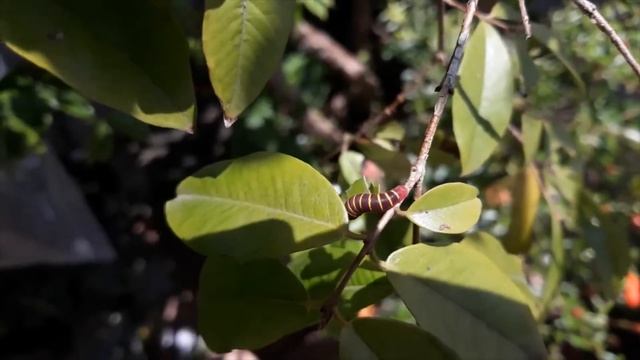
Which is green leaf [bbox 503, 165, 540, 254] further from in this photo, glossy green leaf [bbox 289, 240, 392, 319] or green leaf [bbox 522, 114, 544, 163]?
glossy green leaf [bbox 289, 240, 392, 319]

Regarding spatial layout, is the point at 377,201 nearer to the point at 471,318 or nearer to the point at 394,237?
the point at 471,318

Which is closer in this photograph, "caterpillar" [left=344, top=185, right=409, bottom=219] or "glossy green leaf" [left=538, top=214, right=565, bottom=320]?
"caterpillar" [left=344, top=185, right=409, bottom=219]

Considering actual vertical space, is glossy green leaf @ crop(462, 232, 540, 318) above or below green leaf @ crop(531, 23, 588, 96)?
below

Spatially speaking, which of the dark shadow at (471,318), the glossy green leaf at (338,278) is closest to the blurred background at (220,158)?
the glossy green leaf at (338,278)

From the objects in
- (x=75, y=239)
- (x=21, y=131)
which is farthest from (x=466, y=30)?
(x=75, y=239)

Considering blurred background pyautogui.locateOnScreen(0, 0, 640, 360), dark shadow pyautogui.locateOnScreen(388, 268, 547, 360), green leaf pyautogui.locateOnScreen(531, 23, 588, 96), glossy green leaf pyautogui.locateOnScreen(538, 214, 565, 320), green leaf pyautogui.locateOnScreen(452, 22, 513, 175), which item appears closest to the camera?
dark shadow pyautogui.locateOnScreen(388, 268, 547, 360)

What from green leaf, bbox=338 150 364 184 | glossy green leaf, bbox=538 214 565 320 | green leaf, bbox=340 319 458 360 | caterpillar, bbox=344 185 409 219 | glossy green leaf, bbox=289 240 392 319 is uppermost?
caterpillar, bbox=344 185 409 219

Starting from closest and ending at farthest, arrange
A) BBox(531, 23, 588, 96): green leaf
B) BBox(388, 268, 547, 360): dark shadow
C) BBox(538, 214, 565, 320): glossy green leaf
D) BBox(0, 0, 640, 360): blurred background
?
BBox(388, 268, 547, 360): dark shadow → BBox(531, 23, 588, 96): green leaf → BBox(538, 214, 565, 320): glossy green leaf → BBox(0, 0, 640, 360): blurred background

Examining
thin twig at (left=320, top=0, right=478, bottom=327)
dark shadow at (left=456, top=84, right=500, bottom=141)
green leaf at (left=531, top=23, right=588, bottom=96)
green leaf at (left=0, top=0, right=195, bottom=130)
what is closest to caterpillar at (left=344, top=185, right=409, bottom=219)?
thin twig at (left=320, top=0, right=478, bottom=327)
